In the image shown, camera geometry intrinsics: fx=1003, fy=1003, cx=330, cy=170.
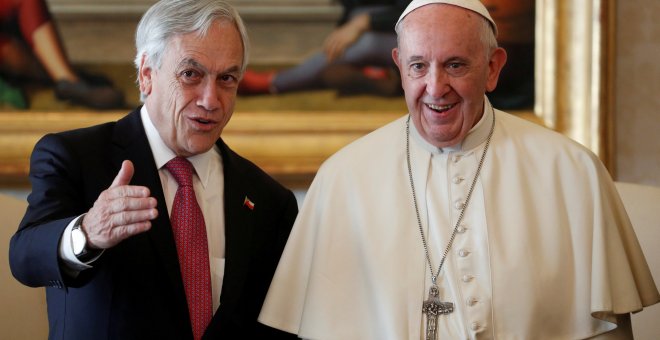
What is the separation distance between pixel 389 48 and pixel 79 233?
1.81 meters

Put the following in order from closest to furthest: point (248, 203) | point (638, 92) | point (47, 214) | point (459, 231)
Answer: point (47, 214), point (459, 231), point (248, 203), point (638, 92)

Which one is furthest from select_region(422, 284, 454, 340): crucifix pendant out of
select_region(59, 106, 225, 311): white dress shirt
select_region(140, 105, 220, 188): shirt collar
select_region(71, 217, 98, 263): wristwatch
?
select_region(71, 217, 98, 263): wristwatch

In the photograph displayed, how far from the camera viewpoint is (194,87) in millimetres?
2479

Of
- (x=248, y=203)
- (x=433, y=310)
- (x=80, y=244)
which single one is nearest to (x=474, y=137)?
(x=433, y=310)

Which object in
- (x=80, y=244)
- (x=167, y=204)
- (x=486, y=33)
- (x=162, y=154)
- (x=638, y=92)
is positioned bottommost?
(x=80, y=244)

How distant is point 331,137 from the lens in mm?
3682

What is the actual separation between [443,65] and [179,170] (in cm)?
72

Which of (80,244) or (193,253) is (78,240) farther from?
(193,253)

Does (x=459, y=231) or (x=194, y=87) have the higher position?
(x=194, y=87)

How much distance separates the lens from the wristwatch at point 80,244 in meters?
2.15

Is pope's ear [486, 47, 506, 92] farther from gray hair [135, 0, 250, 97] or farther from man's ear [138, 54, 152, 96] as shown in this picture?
man's ear [138, 54, 152, 96]

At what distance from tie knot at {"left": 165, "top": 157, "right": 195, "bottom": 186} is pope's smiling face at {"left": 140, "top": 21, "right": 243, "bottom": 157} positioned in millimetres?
44

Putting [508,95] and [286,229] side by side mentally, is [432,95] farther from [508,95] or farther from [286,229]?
[508,95]

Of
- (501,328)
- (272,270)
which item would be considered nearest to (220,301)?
(272,270)
